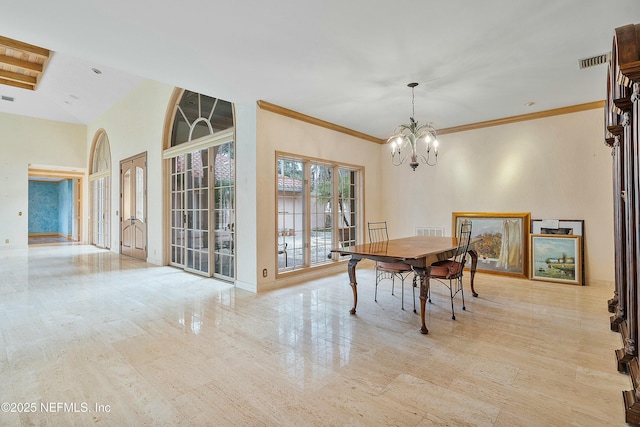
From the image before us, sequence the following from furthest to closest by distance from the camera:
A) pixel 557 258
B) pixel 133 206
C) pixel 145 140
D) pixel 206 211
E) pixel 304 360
A: pixel 133 206
pixel 145 140
pixel 206 211
pixel 557 258
pixel 304 360

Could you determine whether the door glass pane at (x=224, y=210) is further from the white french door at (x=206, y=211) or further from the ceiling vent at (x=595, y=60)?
the ceiling vent at (x=595, y=60)

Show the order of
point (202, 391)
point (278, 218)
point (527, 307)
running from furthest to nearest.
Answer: point (278, 218) < point (527, 307) < point (202, 391)

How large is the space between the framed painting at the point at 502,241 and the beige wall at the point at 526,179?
0.15m

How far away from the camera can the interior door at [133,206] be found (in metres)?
6.61

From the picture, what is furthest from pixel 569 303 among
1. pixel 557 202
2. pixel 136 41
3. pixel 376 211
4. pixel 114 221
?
pixel 114 221

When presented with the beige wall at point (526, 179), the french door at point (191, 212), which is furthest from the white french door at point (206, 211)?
the beige wall at point (526, 179)

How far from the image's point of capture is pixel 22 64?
6793 millimetres

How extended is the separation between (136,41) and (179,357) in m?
2.74

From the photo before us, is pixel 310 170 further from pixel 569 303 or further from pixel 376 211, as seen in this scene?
pixel 569 303

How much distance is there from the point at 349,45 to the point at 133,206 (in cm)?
648

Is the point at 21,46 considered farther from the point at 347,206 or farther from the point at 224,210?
the point at 347,206

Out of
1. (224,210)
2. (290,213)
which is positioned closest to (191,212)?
(224,210)

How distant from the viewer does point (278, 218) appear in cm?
457

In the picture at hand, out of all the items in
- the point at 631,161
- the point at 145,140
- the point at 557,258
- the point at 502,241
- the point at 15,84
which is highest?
the point at 15,84
